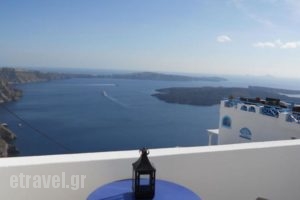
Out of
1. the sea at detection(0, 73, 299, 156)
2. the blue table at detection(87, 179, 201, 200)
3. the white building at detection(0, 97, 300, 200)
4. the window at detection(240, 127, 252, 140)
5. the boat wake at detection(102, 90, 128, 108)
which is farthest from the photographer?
the boat wake at detection(102, 90, 128, 108)

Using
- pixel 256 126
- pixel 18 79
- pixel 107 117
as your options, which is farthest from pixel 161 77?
pixel 256 126

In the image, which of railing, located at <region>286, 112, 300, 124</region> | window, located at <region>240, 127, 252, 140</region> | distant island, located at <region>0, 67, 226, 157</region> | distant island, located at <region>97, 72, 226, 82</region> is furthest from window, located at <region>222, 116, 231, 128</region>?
distant island, located at <region>97, 72, 226, 82</region>

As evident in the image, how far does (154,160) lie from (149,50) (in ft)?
133

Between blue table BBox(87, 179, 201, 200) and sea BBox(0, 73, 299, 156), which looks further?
sea BBox(0, 73, 299, 156)

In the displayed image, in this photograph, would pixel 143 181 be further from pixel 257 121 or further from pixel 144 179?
pixel 257 121

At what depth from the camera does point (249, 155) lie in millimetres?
2053

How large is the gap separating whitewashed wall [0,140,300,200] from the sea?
2532 centimetres

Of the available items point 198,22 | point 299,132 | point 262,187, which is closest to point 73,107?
point 198,22

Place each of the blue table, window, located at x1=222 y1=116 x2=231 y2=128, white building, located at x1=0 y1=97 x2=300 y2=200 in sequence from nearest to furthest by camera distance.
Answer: the blue table → white building, located at x1=0 y1=97 x2=300 y2=200 → window, located at x1=222 y1=116 x2=231 y2=128

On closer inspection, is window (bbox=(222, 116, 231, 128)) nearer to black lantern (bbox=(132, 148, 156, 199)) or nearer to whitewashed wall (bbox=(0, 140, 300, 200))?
whitewashed wall (bbox=(0, 140, 300, 200))

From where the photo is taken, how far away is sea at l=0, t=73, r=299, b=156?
3144 cm

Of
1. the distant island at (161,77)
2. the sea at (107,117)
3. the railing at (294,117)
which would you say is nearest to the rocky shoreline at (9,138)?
the sea at (107,117)

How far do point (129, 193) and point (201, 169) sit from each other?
71cm

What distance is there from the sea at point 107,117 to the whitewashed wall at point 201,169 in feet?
83.1
